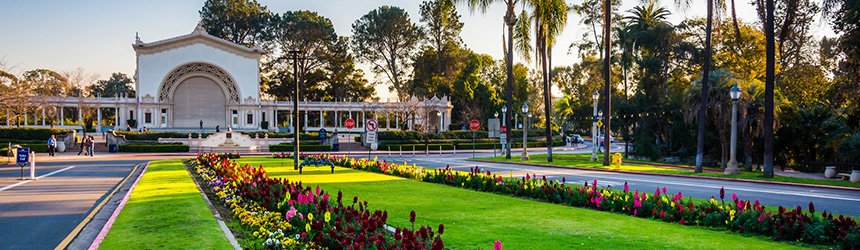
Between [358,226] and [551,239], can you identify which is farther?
[551,239]

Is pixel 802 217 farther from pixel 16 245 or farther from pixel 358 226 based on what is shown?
pixel 16 245

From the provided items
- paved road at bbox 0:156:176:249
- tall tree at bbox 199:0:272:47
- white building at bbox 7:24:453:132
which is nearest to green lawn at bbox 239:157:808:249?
paved road at bbox 0:156:176:249

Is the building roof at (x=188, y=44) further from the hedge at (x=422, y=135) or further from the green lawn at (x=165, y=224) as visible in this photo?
the green lawn at (x=165, y=224)

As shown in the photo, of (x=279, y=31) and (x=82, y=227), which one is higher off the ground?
(x=279, y=31)

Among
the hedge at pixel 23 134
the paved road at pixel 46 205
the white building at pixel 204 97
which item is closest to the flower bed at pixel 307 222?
the paved road at pixel 46 205

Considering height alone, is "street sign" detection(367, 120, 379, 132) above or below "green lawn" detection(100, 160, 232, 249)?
above

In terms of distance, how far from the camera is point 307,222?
8.58m

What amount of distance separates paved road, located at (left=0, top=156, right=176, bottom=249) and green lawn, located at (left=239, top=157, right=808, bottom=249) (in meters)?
5.84

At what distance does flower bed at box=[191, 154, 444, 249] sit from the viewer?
6.33 metres

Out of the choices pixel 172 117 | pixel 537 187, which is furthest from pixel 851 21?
pixel 172 117

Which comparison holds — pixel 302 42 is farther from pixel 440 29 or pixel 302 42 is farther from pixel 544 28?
pixel 544 28

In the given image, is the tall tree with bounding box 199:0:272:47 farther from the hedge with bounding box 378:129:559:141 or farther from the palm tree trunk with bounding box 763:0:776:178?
the palm tree trunk with bounding box 763:0:776:178

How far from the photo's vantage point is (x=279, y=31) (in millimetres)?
86812

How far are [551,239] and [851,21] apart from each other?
2081cm
